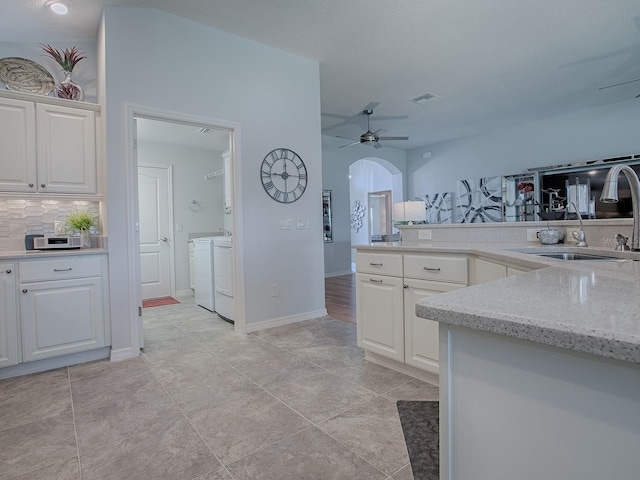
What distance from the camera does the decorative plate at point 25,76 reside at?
2.79 m

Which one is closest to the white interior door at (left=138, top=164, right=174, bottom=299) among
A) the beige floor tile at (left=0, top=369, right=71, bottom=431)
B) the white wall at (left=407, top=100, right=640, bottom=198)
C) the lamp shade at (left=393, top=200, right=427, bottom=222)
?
the beige floor tile at (left=0, top=369, right=71, bottom=431)

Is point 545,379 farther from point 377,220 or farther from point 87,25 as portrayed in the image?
point 377,220

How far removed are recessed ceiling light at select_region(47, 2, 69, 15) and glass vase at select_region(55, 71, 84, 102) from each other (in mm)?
441

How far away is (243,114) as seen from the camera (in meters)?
3.38

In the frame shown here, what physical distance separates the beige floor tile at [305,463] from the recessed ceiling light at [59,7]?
3.35 metres

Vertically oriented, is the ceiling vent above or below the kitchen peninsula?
above

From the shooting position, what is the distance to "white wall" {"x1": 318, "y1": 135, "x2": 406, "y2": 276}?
7.03m

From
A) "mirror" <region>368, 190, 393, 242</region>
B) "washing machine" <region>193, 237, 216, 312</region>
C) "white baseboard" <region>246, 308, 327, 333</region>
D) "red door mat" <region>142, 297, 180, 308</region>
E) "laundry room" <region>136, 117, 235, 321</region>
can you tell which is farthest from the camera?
"mirror" <region>368, 190, 393, 242</region>

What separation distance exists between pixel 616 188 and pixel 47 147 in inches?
142

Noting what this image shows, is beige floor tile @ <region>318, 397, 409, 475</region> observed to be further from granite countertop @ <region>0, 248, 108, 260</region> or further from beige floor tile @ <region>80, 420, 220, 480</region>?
granite countertop @ <region>0, 248, 108, 260</region>

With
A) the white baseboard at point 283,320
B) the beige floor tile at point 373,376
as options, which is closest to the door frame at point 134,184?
the white baseboard at point 283,320

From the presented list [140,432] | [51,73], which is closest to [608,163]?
[140,432]

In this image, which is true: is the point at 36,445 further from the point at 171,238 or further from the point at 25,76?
the point at 171,238

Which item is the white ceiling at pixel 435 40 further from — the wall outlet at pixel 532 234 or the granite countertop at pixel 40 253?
the wall outlet at pixel 532 234
